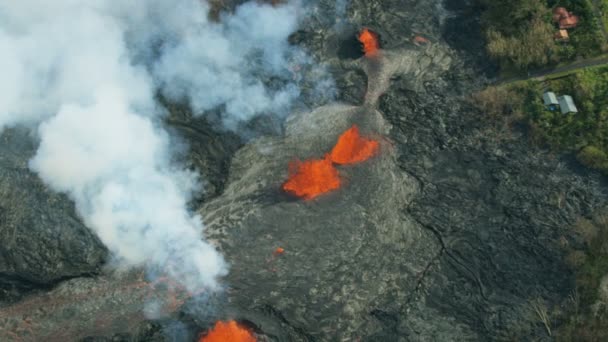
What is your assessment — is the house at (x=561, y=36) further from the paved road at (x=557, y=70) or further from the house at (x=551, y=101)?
the house at (x=551, y=101)

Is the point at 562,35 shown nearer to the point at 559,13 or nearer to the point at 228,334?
the point at 559,13

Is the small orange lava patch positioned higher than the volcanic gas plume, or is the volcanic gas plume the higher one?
the small orange lava patch

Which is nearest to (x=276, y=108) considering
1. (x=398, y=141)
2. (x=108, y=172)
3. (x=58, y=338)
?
(x=398, y=141)

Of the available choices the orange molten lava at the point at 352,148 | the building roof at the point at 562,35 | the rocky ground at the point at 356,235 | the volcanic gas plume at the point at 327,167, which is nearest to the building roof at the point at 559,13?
the building roof at the point at 562,35

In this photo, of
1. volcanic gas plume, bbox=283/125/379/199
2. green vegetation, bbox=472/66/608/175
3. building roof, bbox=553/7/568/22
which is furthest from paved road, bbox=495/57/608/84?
volcanic gas plume, bbox=283/125/379/199

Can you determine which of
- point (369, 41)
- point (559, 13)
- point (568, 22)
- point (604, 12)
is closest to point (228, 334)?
point (369, 41)

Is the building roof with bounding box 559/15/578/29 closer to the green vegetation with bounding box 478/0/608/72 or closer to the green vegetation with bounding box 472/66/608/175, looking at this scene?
the green vegetation with bounding box 478/0/608/72
